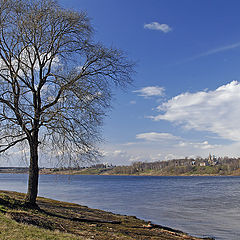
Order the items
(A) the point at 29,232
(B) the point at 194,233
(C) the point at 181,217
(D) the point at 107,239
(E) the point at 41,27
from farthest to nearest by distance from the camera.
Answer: (C) the point at 181,217 < (B) the point at 194,233 < (E) the point at 41,27 < (D) the point at 107,239 < (A) the point at 29,232

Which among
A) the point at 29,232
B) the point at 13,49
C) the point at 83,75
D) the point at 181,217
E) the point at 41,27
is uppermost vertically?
the point at 41,27

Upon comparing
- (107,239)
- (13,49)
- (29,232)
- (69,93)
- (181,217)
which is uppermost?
(13,49)

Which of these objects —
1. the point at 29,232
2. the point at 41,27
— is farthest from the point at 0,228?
the point at 41,27

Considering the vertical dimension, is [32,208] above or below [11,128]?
below

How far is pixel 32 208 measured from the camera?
1586cm

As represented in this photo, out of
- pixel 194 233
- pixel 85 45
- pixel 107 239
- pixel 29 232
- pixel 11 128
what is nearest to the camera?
pixel 29 232

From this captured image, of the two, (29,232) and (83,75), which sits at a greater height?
(83,75)

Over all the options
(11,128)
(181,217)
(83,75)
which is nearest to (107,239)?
(11,128)

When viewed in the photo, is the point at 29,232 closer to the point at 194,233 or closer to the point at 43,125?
the point at 43,125

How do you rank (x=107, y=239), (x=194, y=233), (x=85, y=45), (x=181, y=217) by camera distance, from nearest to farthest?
(x=107, y=239) < (x=85, y=45) < (x=194, y=233) < (x=181, y=217)

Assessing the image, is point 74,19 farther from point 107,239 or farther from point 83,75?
point 107,239

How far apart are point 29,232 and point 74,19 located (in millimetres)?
12382

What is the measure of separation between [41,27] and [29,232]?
37.4 feet

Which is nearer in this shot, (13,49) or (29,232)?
(29,232)
